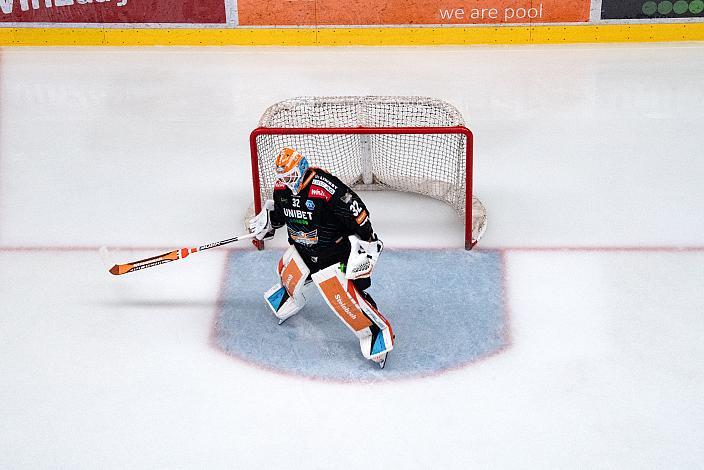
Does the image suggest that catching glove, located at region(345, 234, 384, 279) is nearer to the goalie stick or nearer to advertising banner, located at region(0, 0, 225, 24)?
the goalie stick

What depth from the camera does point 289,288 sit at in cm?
643

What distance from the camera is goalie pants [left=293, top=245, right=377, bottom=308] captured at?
604 cm

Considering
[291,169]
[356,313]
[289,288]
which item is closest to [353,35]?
[289,288]

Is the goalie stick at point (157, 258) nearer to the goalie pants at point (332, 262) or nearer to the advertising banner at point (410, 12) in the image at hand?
the goalie pants at point (332, 262)

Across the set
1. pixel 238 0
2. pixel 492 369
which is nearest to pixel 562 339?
pixel 492 369

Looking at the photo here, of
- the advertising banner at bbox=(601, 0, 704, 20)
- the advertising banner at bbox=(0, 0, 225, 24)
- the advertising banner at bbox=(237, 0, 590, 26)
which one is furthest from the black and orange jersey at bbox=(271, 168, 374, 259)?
the advertising banner at bbox=(601, 0, 704, 20)

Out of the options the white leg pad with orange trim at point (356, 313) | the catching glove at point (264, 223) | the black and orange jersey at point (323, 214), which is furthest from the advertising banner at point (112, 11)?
the white leg pad with orange trim at point (356, 313)

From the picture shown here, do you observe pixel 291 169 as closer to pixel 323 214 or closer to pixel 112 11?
pixel 323 214

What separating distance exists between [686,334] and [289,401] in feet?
8.12

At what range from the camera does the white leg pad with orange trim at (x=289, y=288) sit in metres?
6.27

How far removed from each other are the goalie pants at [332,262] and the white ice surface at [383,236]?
23.3 inches

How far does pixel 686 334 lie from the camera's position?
21.0ft

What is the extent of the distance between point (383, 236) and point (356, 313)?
1.60m

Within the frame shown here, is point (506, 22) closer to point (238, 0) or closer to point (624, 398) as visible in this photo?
point (238, 0)
